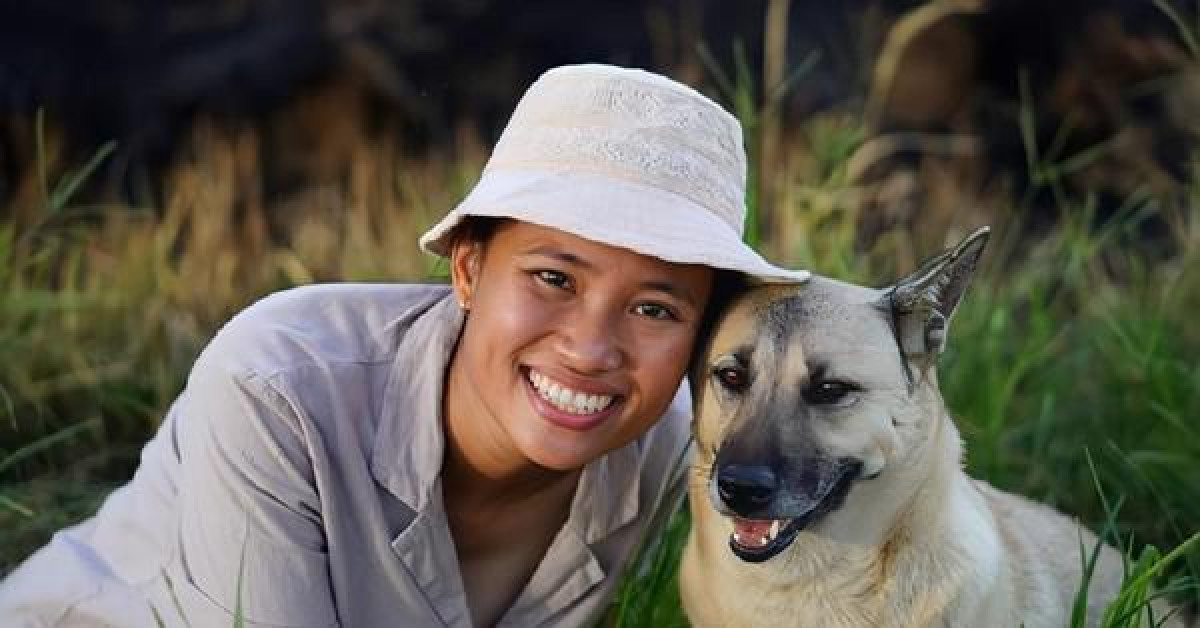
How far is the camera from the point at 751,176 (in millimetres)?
4348

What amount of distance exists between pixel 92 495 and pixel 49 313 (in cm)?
68

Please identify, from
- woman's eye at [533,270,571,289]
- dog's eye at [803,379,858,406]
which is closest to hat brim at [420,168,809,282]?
woman's eye at [533,270,571,289]

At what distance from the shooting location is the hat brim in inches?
112

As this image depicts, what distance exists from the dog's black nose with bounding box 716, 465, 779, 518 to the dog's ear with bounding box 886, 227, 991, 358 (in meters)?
0.39


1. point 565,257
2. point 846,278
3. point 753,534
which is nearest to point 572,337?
point 565,257

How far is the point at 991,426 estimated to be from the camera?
4219mm

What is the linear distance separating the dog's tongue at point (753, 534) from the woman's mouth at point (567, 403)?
0.31m

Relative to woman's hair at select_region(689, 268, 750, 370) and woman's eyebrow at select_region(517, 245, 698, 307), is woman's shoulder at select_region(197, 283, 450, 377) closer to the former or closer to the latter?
woman's eyebrow at select_region(517, 245, 698, 307)

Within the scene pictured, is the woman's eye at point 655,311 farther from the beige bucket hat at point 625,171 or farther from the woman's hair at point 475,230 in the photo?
the woman's hair at point 475,230

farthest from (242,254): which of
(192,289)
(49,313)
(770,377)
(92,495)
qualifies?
(770,377)

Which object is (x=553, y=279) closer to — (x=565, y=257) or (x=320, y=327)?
(x=565, y=257)

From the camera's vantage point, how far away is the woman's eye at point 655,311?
3043 millimetres

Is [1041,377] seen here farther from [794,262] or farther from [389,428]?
[389,428]

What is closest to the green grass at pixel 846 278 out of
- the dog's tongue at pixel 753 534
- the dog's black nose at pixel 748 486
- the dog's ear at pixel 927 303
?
the dog's tongue at pixel 753 534
